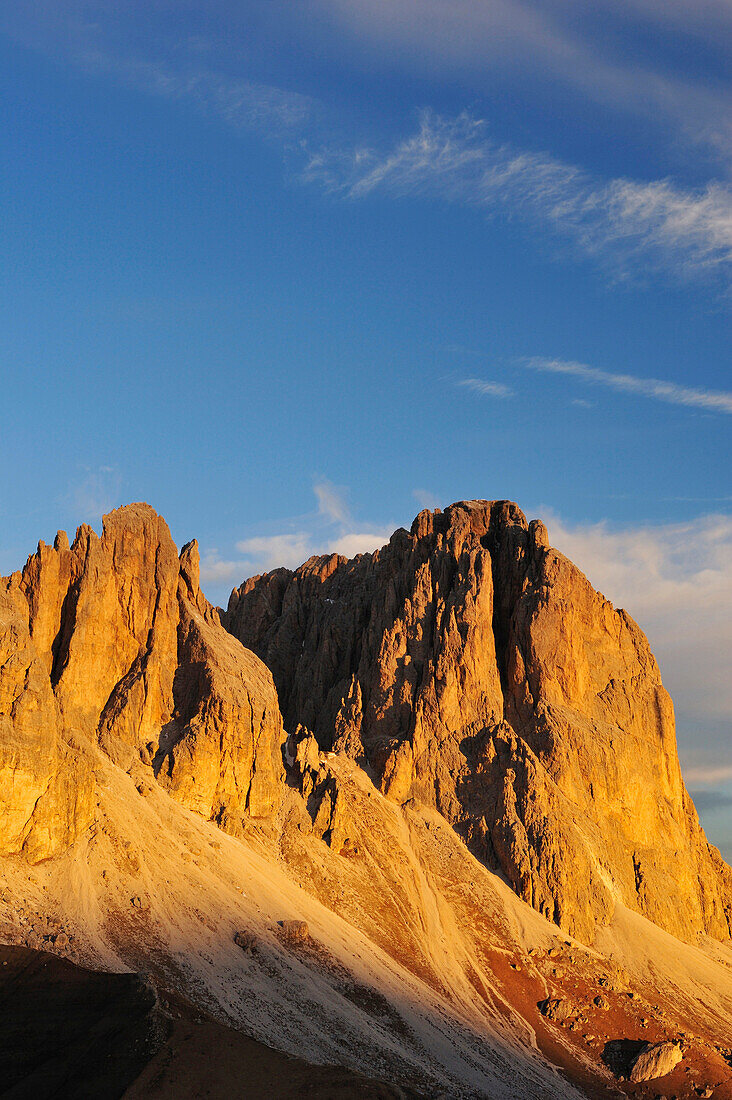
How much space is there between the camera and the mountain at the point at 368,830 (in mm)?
65500

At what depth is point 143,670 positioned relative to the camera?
9212cm

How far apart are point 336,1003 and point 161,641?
38283 millimetres

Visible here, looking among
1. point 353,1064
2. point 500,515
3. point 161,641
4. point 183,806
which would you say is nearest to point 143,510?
point 161,641

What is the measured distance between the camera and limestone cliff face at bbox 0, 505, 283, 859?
87375 mm

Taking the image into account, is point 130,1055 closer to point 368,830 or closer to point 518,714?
point 368,830

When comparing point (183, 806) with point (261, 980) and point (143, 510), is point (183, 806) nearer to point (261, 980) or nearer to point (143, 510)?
point (261, 980)

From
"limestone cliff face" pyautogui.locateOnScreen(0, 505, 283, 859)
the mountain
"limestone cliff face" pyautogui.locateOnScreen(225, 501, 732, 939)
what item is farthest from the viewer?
"limestone cliff face" pyautogui.locateOnScreen(225, 501, 732, 939)

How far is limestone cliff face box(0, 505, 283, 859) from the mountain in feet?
0.91

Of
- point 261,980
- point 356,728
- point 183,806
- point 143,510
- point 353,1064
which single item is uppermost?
point 143,510

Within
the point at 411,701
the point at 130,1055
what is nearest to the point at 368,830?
the point at 411,701

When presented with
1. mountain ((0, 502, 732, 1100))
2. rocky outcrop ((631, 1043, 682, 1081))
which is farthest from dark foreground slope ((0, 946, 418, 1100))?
rocky outcrop ((631, 1043, 682, 1081))

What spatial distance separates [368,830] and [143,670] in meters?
25.7

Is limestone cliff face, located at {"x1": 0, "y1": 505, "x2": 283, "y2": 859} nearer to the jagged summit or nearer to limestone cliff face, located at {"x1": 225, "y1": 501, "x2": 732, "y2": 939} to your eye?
the jagged summit

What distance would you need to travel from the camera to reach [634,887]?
102062 millimetres
